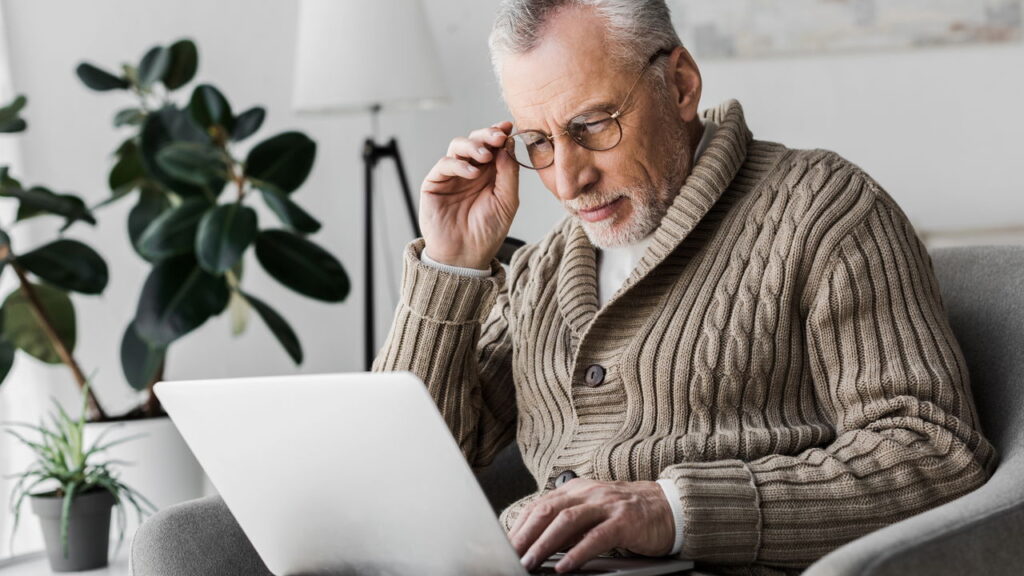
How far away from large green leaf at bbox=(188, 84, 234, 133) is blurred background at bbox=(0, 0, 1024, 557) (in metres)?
0.39

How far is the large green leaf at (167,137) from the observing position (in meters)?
2.55

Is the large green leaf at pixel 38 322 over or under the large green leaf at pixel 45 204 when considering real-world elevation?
under

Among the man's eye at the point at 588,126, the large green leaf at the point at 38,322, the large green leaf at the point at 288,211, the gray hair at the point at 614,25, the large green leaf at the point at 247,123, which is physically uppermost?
the gray hair at the point at 614,25

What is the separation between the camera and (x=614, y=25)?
1442mm

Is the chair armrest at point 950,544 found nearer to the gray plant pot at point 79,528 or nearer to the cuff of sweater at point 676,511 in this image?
the cuff of sweater at point 676,511

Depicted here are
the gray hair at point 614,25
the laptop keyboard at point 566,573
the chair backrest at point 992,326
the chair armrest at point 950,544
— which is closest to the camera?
the chair armrest at point 950,544

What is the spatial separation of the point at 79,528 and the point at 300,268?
2.43ft

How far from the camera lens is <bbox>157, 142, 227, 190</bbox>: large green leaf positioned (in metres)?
2.53

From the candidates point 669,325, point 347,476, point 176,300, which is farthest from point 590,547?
point 176,300

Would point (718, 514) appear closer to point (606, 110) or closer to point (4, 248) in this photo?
point (606, 110)

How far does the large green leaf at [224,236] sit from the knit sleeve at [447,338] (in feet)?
3.19

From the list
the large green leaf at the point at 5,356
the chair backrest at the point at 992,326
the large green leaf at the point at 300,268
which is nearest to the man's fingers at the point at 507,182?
the chair backrest at the point at 992,326

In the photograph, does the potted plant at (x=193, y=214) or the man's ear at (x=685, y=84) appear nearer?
the man's ear at (x=685, y=84)

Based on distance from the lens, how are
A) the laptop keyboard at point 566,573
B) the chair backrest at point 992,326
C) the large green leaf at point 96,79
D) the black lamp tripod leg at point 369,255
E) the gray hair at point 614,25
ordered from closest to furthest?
the laptop keyboard at point 566,573, the chair backrest at point 992,326, the gray hair at point 614,25, the large green leaf at point 96,79, the black lamp tripod leg at point 369,255
